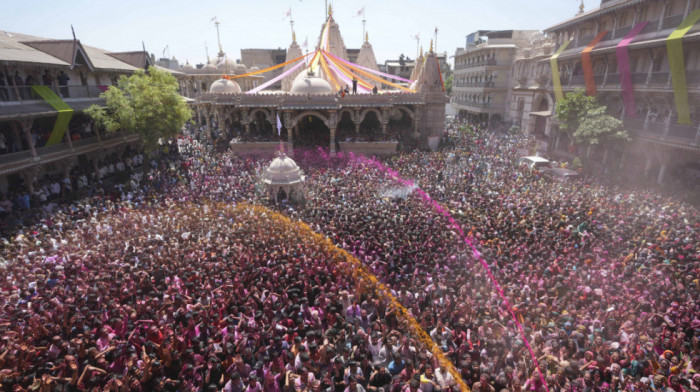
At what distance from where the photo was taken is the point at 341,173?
2014 centimetres

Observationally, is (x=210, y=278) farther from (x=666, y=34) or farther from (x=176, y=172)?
(x=666, y=34)

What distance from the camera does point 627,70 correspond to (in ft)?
70.3

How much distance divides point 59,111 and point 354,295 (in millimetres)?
18403

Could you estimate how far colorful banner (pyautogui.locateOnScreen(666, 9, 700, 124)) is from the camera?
57.9 feet

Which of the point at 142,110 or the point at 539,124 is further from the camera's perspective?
the point at 539,124

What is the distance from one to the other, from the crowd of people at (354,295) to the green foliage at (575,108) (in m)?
7.61

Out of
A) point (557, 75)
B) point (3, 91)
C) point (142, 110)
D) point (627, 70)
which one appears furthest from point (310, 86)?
point (627, 70)

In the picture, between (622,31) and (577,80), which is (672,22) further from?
(577,80)

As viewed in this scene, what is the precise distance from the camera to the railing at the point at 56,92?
16.4 meters

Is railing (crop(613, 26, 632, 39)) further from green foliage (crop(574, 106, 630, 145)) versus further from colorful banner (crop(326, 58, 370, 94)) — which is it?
colorful banner (crop(326, 58, 370, 94))

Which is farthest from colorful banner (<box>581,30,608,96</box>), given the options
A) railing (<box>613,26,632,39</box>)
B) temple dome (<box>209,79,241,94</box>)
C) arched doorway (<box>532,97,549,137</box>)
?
temple dome (<box>209,79,241,94</box>)

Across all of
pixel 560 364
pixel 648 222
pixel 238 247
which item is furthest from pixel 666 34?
pixel 238 247

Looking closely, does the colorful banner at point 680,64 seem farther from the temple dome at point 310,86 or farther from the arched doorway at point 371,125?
the temple dome at point 310,86

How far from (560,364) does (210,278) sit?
831 centimetres
